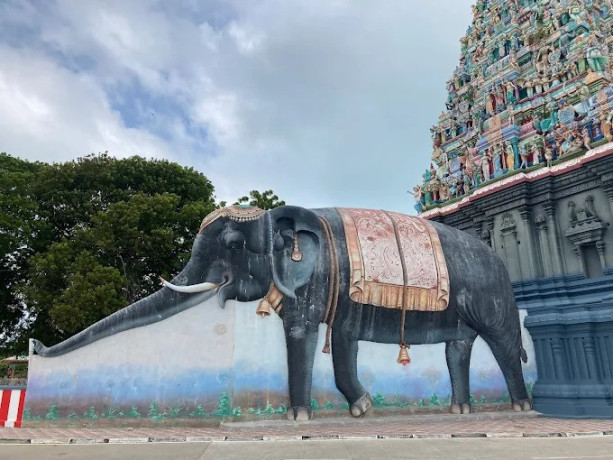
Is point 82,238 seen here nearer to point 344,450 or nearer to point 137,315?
point 137,315

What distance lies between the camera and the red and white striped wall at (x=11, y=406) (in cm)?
897

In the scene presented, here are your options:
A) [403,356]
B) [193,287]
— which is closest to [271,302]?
[193,287]

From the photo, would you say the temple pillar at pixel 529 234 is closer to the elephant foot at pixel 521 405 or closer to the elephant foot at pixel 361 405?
the elephant foot at pixel 521 405

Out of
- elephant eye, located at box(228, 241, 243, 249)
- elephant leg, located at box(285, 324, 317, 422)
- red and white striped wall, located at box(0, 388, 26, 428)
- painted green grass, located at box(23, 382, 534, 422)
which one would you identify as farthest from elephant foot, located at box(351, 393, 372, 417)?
red and white striped wall, located at box(0, 388, 26, 428)

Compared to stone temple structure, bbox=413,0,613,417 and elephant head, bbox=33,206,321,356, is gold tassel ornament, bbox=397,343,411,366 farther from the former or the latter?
stone temple structure, bbox=413,0,613,417

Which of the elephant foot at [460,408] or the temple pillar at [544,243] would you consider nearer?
the elephant foot at [460,408]

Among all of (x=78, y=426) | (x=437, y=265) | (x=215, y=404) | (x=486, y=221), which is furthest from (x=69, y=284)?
(x=486, y=221)

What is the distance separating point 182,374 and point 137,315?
4.55ft

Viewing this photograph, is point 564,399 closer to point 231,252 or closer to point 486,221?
point 486,221

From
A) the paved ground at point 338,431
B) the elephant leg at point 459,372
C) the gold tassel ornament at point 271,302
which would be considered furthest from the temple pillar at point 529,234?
the gold tassel ornament at point 271,302

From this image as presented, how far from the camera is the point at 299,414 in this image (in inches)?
356

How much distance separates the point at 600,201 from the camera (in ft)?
40.8

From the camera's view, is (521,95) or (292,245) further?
(521,95)

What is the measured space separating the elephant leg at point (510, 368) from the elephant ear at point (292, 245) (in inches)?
171
